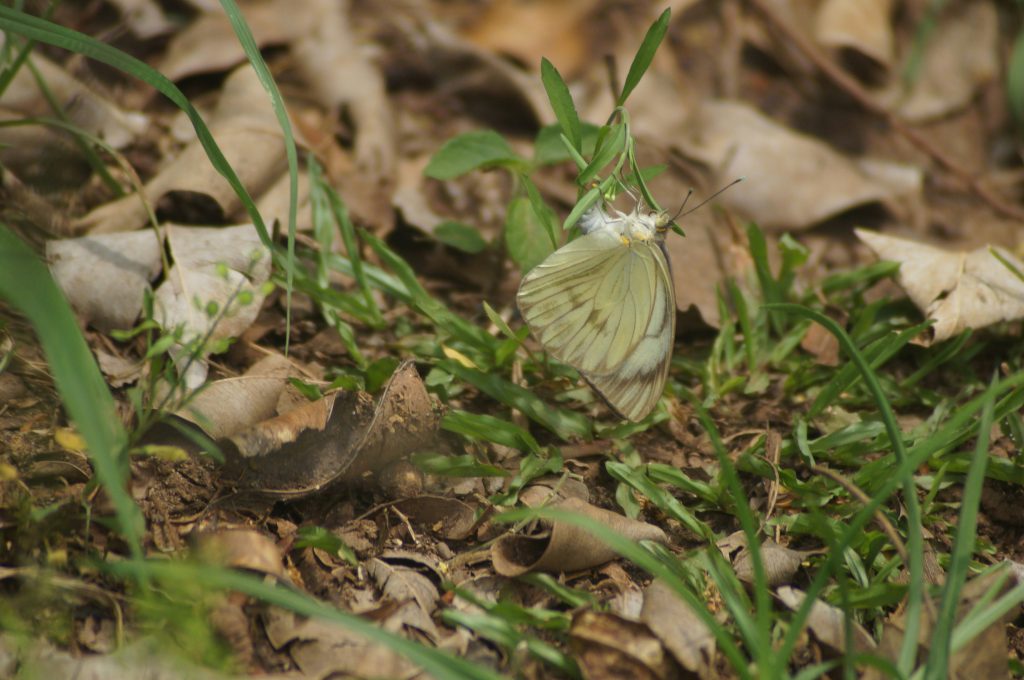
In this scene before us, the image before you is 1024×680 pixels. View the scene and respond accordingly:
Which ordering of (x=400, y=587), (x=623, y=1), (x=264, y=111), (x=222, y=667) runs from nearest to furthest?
(x=222, y=667), (x=400, y=587), (x=264, y=111), (x=623, y=1)

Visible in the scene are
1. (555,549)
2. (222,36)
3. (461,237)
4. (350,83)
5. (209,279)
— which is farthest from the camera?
(350,83)

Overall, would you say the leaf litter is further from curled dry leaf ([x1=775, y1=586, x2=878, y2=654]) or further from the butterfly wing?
the butterfly wing

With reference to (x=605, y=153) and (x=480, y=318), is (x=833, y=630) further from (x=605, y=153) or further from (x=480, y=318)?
(x=480, y=318)

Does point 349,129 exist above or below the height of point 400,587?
above

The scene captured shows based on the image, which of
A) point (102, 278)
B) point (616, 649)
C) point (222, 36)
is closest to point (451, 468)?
point (616, 649)

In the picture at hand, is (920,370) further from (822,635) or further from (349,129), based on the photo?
(349,129)

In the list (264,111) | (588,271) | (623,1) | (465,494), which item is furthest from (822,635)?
(623,1)

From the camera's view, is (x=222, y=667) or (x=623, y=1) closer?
(x=222, y=667)
